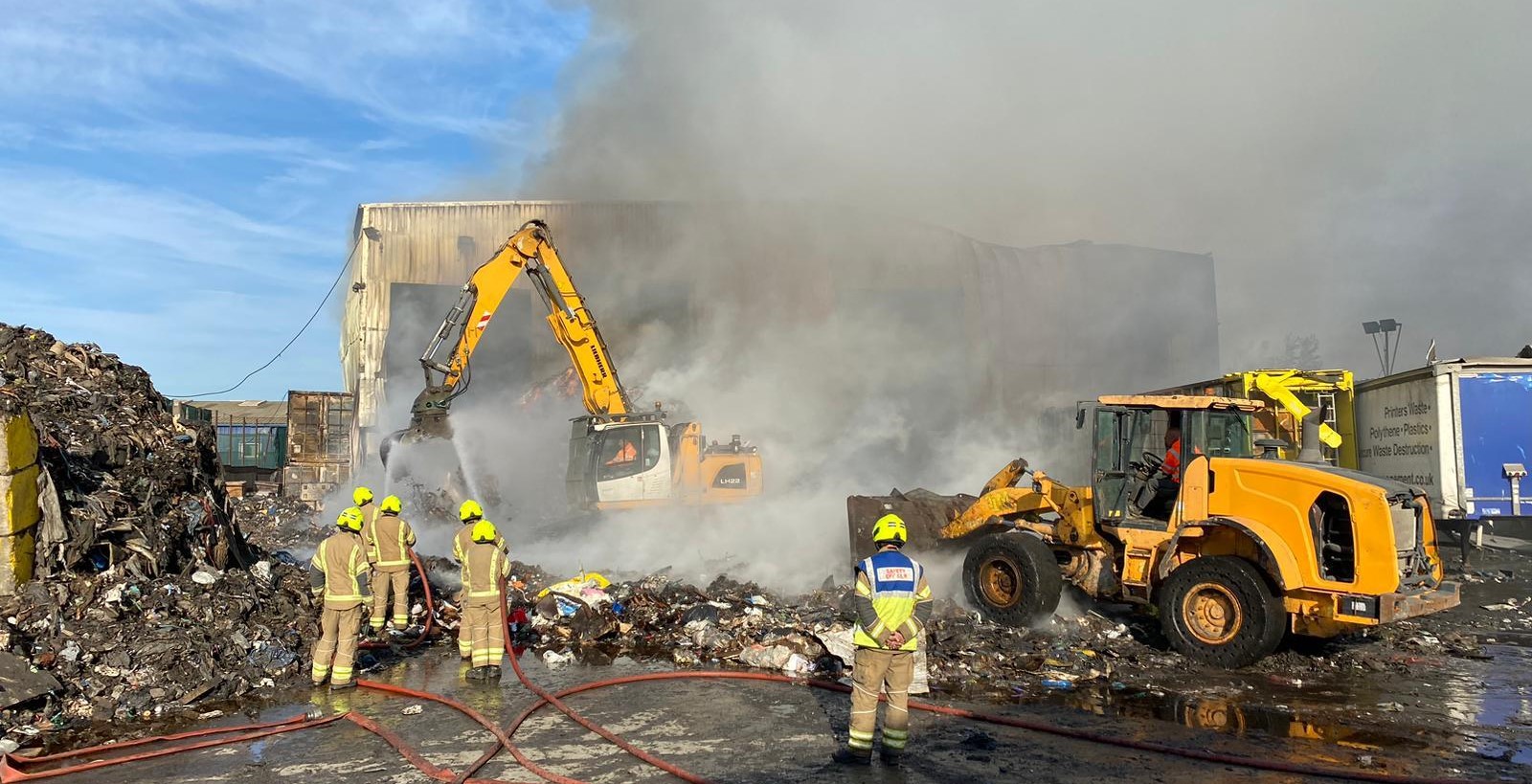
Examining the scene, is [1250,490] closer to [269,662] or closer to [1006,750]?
[1006,750]

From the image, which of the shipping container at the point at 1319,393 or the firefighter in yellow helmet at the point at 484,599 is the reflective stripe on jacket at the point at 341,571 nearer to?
the firefighter in yellow helmet at the point at 484,599

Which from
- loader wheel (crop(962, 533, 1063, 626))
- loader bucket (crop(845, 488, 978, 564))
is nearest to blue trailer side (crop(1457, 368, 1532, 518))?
loader bucket (crop(845, 488, 978, 564))

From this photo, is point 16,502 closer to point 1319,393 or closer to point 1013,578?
point 1013,578

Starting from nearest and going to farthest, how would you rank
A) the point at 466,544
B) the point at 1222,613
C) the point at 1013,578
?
1. the point at 1222,613
2. the point at 466,544
3. the point at 1013,578

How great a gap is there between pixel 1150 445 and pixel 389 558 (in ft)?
22.4

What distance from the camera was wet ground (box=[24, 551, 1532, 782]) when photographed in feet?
16.7

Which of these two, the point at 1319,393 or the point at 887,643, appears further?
the point at 1319,393

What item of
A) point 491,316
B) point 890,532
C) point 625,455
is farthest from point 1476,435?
point 491,316

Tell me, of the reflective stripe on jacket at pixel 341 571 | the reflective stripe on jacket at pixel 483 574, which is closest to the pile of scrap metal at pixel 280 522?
the reflective stripe on jacket at pixel 341 571

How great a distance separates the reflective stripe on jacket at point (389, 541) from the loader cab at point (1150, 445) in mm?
6119

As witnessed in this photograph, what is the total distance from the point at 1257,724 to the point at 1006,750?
1.77m

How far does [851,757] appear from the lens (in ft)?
17.1

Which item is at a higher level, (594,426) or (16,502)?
(594,426)

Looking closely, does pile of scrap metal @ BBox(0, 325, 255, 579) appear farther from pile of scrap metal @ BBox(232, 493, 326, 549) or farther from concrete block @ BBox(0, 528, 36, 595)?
pile of scrap metal @ BBox(232, 493, 326, 549)
